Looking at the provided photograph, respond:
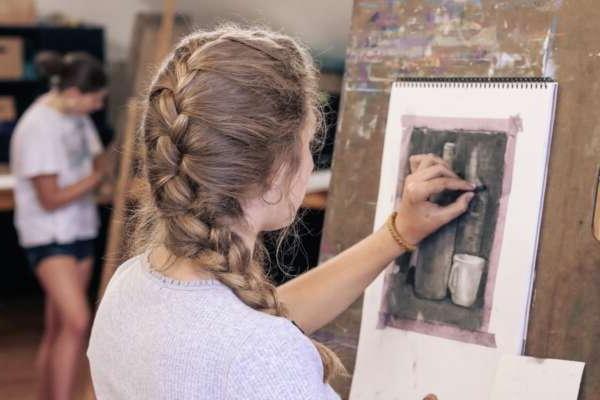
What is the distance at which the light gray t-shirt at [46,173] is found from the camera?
9.50ft

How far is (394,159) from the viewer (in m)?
1.45

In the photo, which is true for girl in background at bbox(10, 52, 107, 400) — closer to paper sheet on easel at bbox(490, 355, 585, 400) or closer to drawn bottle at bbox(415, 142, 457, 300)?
drawn bottle at bbox(415, 142, 457, 300)

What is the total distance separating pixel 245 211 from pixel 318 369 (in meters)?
0.21

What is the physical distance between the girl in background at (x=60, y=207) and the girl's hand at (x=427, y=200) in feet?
5.80

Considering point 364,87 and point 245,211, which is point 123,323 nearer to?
point 245,211

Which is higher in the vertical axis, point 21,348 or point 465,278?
point 465,278

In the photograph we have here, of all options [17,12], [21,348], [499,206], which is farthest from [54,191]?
[17,12]

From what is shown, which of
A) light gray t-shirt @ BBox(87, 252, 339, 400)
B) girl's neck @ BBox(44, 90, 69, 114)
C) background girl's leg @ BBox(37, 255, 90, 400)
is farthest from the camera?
girl's neck @ BBox(44, 90, 69, 114)

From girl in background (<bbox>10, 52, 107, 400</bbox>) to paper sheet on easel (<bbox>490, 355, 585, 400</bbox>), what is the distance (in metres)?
1.92

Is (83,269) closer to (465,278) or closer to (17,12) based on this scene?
(465,278)

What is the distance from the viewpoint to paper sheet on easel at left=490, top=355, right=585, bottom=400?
1189 millimetres

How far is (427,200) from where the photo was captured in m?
1.36

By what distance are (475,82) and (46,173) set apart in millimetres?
1913

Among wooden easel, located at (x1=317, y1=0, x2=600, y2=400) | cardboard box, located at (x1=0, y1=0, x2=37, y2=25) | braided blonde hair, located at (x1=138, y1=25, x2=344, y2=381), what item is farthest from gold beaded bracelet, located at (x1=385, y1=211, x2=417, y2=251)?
cardboard box, located at (x1=0, y1=0, x2=37, y2=25)
